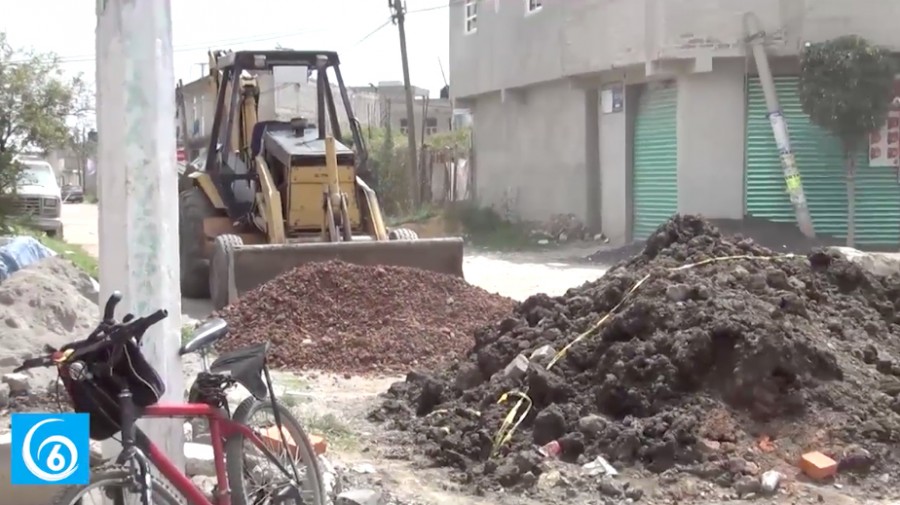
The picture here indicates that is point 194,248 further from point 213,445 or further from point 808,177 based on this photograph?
point 808,177

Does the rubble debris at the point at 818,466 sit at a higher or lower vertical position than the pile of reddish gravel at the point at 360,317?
lower

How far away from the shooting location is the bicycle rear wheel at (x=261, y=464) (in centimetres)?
438

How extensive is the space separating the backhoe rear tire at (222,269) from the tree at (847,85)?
982 centimetres

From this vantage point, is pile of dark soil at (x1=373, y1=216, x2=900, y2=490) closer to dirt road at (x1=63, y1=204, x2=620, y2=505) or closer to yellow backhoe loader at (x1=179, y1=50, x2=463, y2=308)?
dirt road at (x1=63, y1=204, x2=620, y2=505)

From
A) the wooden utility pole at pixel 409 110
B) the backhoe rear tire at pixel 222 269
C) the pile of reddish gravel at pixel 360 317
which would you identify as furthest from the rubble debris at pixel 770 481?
the wooden utility pole at pixel 409 110

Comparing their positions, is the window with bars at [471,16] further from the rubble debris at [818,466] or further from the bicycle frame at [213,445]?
the bicycle frame at [213,445]

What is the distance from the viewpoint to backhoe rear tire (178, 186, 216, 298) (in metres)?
13.7

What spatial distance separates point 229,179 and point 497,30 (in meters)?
13.5

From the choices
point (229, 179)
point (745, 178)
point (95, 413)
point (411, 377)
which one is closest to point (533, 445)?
point (411, 377)

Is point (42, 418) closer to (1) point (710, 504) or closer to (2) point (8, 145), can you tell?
(1) point (710, 504)

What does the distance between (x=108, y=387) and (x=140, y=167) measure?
3.38 feet

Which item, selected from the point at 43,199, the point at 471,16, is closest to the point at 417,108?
the point at 471,16

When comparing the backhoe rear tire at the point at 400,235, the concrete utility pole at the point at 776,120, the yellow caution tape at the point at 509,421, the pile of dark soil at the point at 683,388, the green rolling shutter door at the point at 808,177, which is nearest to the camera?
the pile of dark soil at the point at 683,388

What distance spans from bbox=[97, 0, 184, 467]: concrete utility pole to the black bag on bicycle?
602 mm
